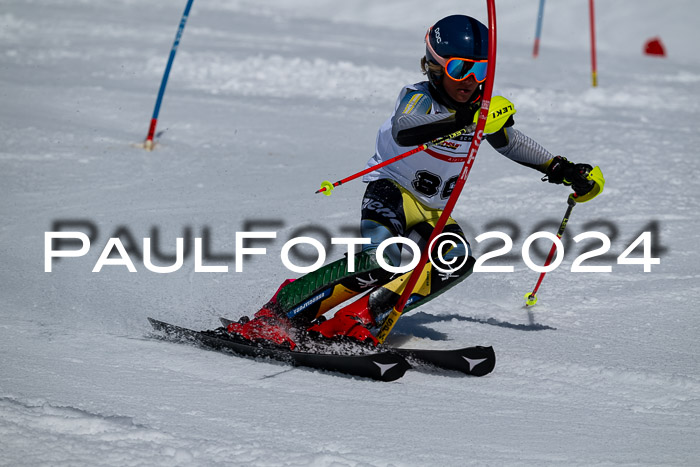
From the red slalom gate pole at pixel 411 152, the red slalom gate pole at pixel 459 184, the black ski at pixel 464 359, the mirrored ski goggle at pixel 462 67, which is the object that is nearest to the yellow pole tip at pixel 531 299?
the black ski at pixel 464 359

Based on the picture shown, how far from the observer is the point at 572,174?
4086 mm

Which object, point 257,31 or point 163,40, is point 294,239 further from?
point 257,31

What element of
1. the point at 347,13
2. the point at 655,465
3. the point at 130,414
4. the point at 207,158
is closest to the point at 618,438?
the point at 655,465

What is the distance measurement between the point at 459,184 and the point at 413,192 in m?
0.49

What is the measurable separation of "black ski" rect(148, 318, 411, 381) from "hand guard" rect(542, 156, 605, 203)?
1234mm

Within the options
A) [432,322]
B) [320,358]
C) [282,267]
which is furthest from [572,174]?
[282,267]

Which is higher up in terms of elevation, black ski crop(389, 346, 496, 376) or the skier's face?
the skier's face

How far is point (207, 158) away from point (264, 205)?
1.61 m

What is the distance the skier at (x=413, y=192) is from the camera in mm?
3703

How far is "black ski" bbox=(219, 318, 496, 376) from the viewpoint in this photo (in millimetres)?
3793

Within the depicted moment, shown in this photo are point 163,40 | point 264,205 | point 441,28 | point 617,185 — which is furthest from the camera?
point 163,40

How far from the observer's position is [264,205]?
6.79 m

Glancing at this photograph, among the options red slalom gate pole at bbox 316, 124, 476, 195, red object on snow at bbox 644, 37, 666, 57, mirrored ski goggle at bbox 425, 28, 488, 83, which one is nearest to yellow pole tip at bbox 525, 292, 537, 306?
red slalom gate pole at bbox 316, 124, 476, 195

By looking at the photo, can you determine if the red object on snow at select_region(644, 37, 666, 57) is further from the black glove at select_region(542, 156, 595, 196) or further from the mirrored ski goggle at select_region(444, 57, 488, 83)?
the mirrored ski goggle at select_region(444, 57, 488, 83)
